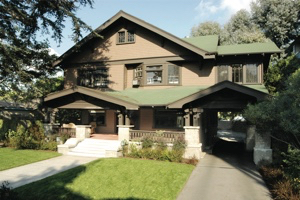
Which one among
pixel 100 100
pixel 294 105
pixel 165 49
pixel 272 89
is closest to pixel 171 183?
pixel 294 105

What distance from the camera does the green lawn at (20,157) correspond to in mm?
11766

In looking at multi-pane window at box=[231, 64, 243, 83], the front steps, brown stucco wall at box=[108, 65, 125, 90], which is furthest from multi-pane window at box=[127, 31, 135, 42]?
the front steps

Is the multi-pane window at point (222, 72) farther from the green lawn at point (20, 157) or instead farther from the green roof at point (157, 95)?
the green lawn at point (20, 157)

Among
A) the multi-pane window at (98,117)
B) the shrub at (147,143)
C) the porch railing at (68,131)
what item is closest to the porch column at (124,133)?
the shrub at (147,143)

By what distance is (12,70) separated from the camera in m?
16.4

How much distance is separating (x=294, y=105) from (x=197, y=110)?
5.90m

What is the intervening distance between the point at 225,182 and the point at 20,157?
37.6 ft

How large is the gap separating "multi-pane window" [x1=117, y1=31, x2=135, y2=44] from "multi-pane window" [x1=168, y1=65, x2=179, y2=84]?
4195mm

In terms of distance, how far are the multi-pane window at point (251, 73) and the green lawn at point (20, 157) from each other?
14480mm

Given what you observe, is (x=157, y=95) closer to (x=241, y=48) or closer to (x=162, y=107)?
(x=162, y=107)

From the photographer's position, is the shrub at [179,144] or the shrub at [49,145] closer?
the shrub at [179,144]

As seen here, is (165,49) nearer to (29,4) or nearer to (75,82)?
(75,82)

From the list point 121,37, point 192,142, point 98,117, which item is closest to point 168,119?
point 192,142

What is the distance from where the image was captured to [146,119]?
59.6ft
